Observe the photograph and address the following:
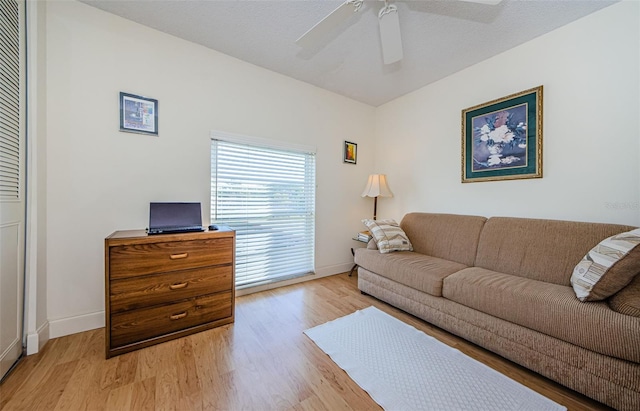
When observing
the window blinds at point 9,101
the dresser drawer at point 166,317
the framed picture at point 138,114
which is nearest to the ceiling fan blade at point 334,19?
the framed picture at point 138,114

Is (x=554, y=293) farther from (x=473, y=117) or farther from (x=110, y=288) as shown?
(x=110, y=288)

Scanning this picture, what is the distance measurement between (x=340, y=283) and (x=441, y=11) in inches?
110

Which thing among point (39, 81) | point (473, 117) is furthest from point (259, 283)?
point (473, 117)

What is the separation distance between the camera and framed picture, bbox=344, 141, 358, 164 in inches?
132

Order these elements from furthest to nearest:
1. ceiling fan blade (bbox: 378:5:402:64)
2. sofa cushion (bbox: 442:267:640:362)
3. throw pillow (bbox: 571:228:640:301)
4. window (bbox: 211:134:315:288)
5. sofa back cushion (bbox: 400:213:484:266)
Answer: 1. window (bbox: 211:134:315:288)
2. sofa back cushion (bbox: 400:213:484:266)
3. ceiling fan blade (bbox: 378:5:402:64)
4. throw pillow (bbox: 571:228:640:301)
5. sofa cushion (bbox: 442:267:640:362)

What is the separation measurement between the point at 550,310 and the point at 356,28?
93.9 inches

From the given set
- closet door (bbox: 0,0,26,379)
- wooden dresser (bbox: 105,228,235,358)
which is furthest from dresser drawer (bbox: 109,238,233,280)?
closet door (bbox: 0,0,26,379)

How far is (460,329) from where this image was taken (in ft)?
5.82

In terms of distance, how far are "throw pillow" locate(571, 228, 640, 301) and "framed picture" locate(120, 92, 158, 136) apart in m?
3.22

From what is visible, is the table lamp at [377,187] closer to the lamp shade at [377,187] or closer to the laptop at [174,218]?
the lamp shade at [377,187]

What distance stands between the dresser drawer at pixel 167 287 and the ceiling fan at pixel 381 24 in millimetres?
1873

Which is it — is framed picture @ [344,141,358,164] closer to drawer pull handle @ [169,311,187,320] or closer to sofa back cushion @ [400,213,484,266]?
sofa back cushion @ [400,213,484,266]

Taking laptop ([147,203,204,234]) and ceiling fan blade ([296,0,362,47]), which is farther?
laptop ([147,203,204,234])

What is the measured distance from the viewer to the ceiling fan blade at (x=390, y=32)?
148 centimetres
